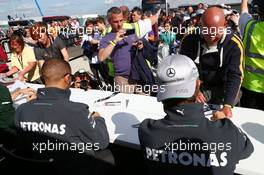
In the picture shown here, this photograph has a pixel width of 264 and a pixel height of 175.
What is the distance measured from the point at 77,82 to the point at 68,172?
1.84 meters

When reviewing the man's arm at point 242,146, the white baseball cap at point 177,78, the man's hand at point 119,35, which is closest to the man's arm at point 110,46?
the man's hand at point 119,35

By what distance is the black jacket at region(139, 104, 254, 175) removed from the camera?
131 centimetres

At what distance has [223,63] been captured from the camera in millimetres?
2328

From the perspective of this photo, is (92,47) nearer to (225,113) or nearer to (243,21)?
(243,21)

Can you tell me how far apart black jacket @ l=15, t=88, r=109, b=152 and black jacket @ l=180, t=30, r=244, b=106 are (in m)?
1.02

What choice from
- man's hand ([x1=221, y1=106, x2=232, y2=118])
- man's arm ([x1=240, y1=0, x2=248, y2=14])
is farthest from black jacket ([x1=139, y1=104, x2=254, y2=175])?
man's arm ([x1=240, y1=0, x2=248, y2=14])

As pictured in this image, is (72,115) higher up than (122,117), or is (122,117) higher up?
(72,115)

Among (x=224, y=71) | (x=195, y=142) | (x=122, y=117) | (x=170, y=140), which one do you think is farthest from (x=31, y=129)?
(x=224, y=71)

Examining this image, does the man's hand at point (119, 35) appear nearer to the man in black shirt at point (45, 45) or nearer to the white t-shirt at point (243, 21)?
the man in black shirt at point (45, 45)

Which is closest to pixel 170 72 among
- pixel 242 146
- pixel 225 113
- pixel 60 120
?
pixel 242 146

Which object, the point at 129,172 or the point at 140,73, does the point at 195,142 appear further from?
A: the point at 140,73

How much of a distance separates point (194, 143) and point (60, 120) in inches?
31.8

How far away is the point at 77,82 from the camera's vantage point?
360cm

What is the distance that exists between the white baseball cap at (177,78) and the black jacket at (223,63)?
87 cm
